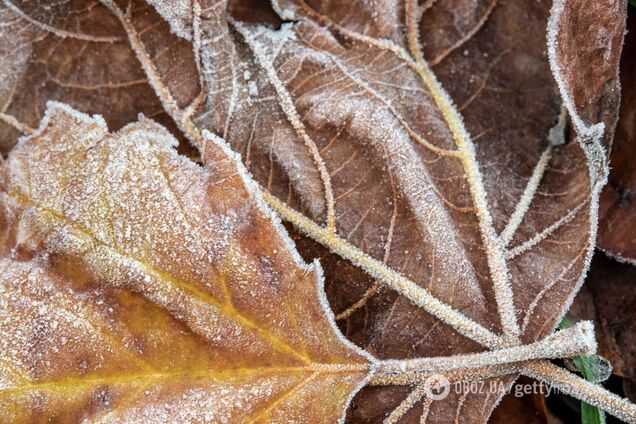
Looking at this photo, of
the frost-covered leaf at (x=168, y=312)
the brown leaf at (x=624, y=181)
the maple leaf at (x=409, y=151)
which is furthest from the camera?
the brown leaf at (x=624, y=181)

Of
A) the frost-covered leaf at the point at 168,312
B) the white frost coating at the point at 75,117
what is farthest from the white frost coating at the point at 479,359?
the white frost coating at the point at 75,117

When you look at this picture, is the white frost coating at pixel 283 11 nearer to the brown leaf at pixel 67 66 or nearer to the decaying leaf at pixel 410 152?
the decaying leaf at pixel 410 152

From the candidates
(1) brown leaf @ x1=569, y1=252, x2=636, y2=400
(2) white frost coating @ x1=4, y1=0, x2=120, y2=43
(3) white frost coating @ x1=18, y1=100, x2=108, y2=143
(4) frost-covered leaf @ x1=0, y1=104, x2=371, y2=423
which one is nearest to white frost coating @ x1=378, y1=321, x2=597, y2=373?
(4) frost-covered leaf @ x1=0, y1=104, x2=371, y2=423

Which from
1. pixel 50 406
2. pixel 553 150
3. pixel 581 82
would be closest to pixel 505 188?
pixel 553 150

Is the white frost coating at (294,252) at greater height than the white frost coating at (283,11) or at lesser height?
lesser

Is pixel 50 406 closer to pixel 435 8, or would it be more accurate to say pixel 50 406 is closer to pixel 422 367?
pixel 422 367

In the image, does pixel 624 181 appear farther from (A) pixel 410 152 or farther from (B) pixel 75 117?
(B) pixel 75 117

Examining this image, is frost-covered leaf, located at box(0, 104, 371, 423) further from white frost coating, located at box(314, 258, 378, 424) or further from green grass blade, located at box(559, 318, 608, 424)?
green grass blade, located at box(559, 318, 608, 424)
